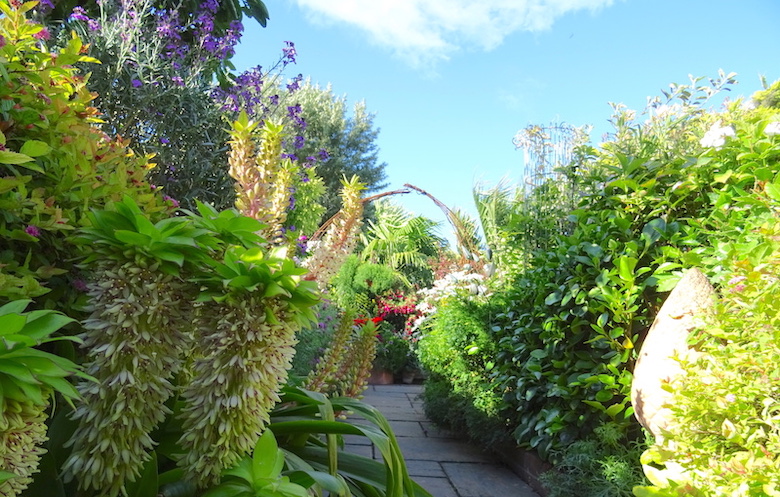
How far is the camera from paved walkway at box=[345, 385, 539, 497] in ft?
10.5

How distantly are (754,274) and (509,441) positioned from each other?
251 cm

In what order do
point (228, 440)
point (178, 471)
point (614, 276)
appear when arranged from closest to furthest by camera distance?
point (228, 440), point (178, 471), point (614, 276)

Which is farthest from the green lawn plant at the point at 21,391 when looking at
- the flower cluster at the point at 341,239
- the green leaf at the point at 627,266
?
the green leaf at the point at 627,266

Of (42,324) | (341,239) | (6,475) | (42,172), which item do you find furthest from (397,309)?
(6,475)

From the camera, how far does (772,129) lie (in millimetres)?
2094

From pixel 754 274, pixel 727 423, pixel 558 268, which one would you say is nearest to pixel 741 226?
pixel 754 274

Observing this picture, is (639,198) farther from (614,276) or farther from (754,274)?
(754,274)

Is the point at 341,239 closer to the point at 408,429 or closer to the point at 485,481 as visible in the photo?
A: the point at 485,481

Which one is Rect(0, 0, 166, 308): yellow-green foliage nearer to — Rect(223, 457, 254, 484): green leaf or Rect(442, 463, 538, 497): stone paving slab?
Rect(223, 457, 254, 484): green leaf

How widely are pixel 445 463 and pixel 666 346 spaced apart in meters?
2.14

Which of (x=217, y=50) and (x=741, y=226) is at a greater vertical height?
(x=217, y=50)

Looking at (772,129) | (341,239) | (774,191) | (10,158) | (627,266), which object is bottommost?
(10,158)

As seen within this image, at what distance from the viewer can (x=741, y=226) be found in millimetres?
2020

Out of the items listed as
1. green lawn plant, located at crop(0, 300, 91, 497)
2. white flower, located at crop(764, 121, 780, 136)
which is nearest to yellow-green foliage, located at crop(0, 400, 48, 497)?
green lawn plant, located at crop(0, 300, 91, 497)
